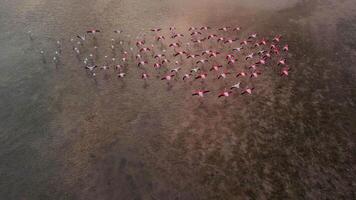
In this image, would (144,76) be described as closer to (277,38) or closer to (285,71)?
(285,71)

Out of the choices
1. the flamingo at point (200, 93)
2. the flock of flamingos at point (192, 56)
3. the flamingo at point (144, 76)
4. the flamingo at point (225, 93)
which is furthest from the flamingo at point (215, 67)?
the flamingo at point (144, 76)

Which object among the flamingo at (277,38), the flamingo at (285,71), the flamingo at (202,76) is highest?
the flamingo at (277,38)

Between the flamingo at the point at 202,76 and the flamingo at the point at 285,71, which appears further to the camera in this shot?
the flamingo at the point at 285,71

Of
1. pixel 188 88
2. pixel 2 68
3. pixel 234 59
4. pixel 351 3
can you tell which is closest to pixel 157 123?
pixel 188 88

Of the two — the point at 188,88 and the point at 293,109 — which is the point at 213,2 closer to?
the point at 188,88

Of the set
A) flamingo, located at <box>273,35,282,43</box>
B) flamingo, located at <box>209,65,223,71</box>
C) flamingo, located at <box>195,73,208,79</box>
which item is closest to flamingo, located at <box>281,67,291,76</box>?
flamingo, located at <box>273,35,282,43</box>

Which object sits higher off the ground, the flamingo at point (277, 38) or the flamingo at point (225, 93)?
the flamingo at point (277, 38)

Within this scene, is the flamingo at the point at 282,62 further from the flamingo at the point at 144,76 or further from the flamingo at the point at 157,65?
the flamingo at the point at 144,76
